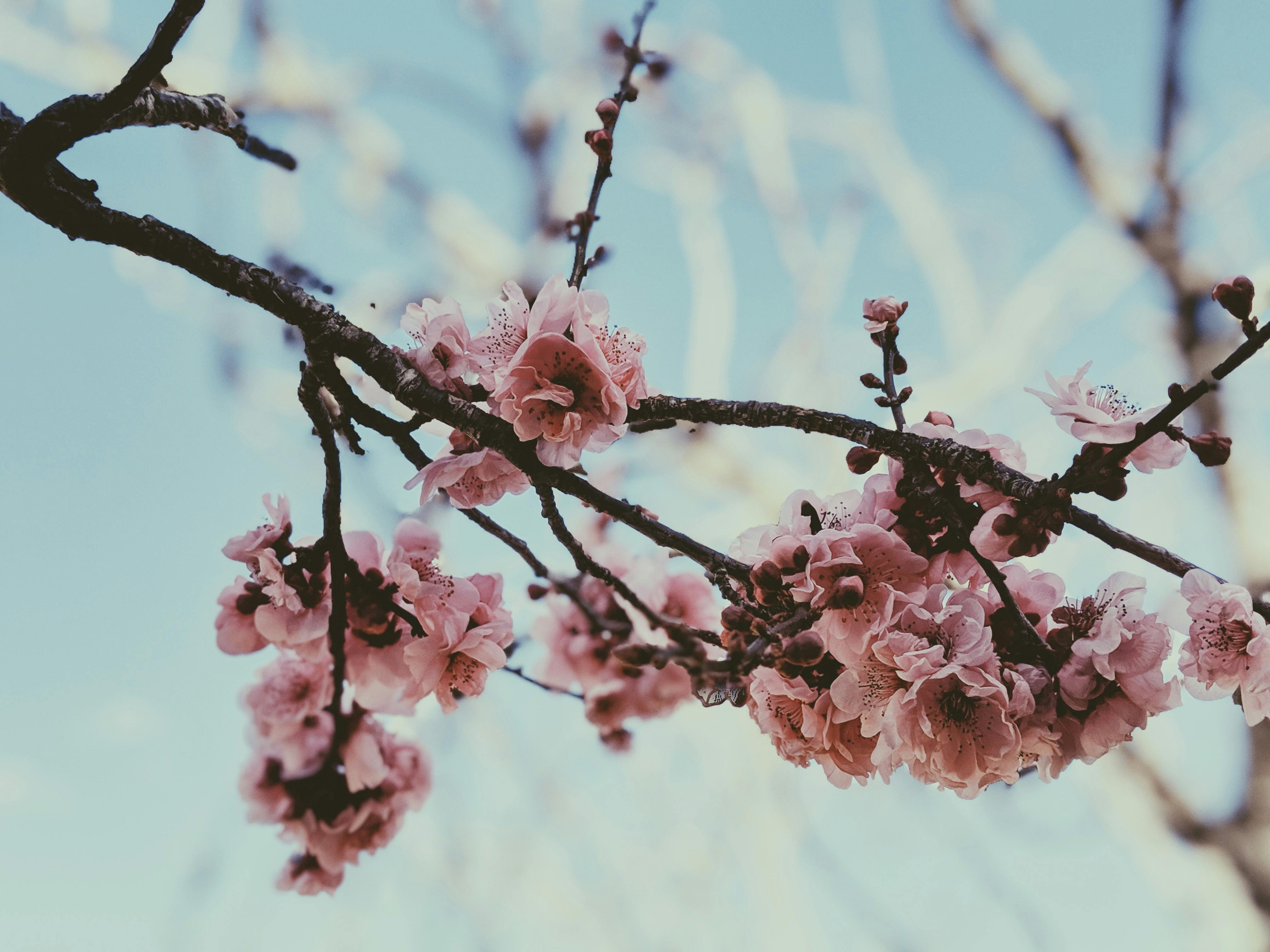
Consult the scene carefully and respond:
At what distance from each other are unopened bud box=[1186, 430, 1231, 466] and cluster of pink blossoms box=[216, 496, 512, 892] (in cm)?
87

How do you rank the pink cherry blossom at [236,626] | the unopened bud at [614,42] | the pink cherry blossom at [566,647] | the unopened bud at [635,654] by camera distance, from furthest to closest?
the pink cherry blossom at [566,647]
the unopened bud at [614,42]
the pink cherry blossom at [236,626]
the unopened bud at [635,654]

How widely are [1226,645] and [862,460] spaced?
1.37 ft

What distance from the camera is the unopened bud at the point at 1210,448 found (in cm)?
82

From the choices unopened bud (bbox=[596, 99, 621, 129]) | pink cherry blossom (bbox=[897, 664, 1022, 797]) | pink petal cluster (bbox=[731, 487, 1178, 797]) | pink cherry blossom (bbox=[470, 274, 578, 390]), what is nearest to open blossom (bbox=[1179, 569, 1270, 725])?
pink petal cluster (bbox=[731, 487, 1178, 797])

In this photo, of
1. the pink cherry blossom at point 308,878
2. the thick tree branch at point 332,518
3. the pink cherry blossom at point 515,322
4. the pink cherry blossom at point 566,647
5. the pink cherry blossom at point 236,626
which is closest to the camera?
the pink cherry blossom at point 515,322

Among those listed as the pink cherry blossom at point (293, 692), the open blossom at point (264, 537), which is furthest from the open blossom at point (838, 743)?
the pink cherry blossom at point (293, 692)

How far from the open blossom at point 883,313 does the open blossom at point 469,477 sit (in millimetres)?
482

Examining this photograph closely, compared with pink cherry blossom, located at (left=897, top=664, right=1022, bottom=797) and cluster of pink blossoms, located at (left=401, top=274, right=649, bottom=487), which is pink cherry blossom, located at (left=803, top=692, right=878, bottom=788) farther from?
cluster of pink blossoms, located at (left=401, top=274, right=649, bottom=487)

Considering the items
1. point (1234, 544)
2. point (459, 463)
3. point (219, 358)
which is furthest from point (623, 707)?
point (1234, 544)

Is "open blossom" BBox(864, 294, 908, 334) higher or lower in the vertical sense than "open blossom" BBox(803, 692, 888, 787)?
higher

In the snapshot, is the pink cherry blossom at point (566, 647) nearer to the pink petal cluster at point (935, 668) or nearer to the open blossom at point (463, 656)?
the open blossom at point (463, 656)

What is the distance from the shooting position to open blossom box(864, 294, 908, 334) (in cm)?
103

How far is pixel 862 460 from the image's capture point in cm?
98

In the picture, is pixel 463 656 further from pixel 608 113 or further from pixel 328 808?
pixel 608 113
